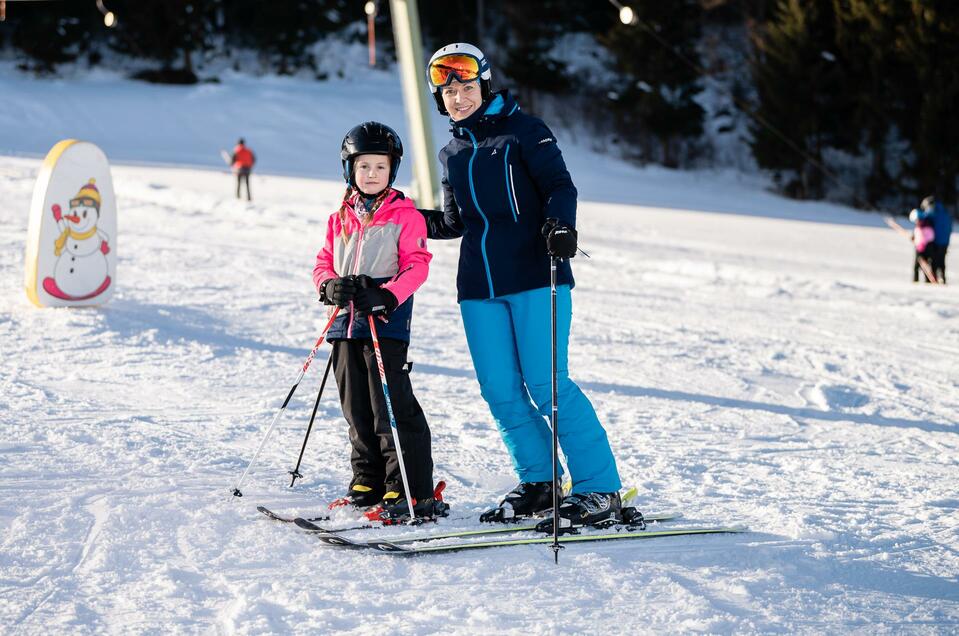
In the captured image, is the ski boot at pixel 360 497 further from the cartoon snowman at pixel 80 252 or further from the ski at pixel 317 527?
the cartoon snowman at pixel 80 252

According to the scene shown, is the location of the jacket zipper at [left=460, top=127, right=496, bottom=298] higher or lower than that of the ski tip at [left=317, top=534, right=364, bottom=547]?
higher

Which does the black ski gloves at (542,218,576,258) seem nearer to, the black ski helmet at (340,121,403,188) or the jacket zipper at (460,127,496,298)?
the jacket zipper at (460,127,496,298)

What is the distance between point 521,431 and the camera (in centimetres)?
363

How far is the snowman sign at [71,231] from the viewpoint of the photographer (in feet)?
23.5

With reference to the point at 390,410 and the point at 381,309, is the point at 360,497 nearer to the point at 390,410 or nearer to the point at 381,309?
the point at 390,410

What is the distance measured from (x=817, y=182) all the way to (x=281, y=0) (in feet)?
63.0

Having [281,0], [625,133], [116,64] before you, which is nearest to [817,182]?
[625,133]

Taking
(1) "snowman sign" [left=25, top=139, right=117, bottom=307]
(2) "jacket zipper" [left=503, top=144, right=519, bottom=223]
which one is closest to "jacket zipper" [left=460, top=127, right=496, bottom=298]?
(2) "jacket zipper" [left=503, top=144, right=519, bottom=223]

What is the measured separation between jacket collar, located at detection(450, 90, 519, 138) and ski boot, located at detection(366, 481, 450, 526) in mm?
1323

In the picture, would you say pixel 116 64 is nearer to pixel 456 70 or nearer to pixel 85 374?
pixel 85 374

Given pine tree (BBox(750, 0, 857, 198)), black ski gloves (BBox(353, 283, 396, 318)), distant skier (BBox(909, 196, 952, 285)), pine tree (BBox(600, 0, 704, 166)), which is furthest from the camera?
pine tree (BBox(600, 0, 704, 166))

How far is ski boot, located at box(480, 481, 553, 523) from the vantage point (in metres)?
3.64

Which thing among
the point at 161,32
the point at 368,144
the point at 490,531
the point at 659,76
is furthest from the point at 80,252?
the point at 161,32

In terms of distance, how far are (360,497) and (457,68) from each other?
5.22 feet
